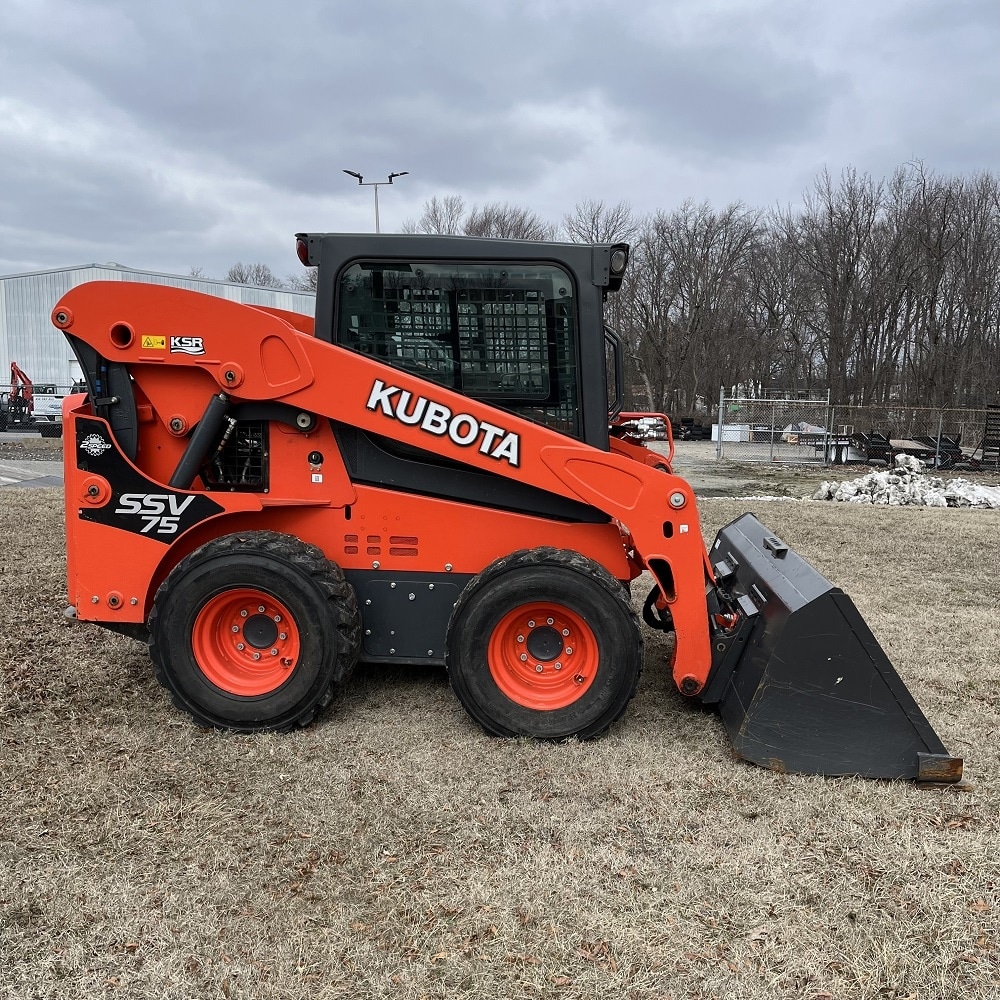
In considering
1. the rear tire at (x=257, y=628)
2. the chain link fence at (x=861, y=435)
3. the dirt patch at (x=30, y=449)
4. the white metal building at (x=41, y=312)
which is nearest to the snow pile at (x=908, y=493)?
the chain link fence at (x=861, y=435)

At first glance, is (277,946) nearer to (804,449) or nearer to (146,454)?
(146,454)

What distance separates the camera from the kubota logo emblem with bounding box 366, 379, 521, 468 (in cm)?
364

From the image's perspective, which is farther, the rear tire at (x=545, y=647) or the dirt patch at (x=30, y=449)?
the dirt patch at (x=30, y=449)

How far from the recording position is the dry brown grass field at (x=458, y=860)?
7.42ft

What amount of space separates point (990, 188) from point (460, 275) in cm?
3711

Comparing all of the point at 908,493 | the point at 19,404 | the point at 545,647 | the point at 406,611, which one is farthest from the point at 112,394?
the point at 19,404

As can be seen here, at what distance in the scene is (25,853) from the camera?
2732mm

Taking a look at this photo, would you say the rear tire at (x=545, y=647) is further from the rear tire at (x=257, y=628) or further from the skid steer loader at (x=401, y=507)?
the rear tire at (x=257, y=628)

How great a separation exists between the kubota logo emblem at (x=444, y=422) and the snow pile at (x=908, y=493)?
430 inches

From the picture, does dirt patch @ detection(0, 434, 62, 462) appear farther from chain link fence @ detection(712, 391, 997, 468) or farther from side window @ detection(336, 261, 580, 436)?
chain link fence @ detection(712, 391, 997, 468)

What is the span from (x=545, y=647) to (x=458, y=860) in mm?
1174

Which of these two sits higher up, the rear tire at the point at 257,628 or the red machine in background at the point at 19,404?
the red machine in background at the point at 19,404

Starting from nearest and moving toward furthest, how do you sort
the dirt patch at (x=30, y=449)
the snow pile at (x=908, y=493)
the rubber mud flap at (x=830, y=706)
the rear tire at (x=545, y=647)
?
the rubber mud flap at (x=830, y=706)
the rear tire at (x=545, y=647)
the snow pile at (x=908, y=493)
the dirt patch at (x=30, y=449)

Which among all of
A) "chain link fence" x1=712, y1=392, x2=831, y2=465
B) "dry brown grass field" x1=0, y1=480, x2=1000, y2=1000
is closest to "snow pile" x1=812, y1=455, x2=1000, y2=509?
"chain link fence" x1=712, y1=392, x2=831, y2=465
